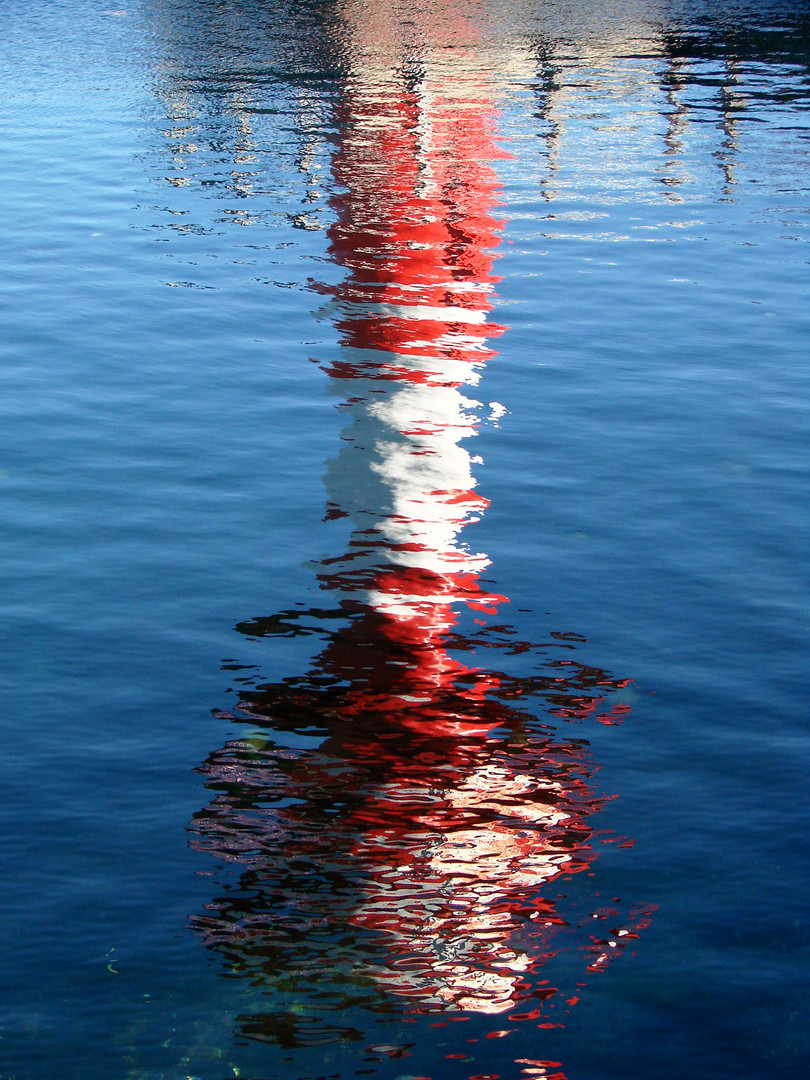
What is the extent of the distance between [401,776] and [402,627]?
114cm

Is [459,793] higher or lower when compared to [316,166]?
lower

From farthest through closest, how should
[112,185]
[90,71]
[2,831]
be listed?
1. [90,71]
2. [112,185]
3. [2,831]

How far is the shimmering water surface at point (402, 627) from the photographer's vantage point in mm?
3861

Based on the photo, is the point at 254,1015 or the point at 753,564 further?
the point at 753,564

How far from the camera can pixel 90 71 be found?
19.3 meters

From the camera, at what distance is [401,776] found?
4.86m

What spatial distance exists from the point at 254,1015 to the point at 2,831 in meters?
1.37

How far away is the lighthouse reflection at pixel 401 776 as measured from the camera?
394cm

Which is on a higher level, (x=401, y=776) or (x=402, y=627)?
(x=402, y=627)

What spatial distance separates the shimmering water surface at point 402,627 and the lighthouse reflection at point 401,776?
0.02 metres

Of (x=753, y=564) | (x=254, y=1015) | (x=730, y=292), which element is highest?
(x=730, y=292)

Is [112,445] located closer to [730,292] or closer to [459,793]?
[459,793]

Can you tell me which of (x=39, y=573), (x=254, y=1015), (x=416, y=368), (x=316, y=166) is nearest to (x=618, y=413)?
(x=416, y=368)

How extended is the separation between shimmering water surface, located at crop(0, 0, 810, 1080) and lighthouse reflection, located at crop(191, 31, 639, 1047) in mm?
17
